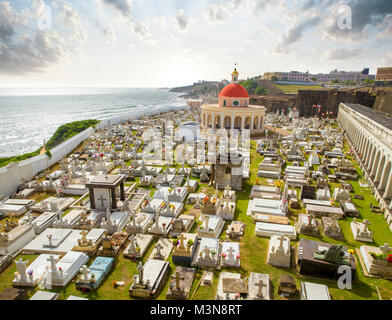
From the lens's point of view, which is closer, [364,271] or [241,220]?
[364,271]

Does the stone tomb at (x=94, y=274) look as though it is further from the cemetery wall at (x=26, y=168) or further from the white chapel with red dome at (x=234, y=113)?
the white chapel with red dome at (x=234, y=113)

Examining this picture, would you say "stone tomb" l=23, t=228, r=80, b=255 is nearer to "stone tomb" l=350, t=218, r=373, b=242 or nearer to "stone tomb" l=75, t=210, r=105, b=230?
"stone tomb" l=75, t=210, r=105, b=230

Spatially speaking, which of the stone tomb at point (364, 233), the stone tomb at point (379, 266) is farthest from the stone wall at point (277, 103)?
the stone tomb at point (379, 266)

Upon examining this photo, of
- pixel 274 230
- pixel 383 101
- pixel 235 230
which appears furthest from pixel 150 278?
pixel 383 101

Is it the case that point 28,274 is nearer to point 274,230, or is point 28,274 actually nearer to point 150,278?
point 150,278
